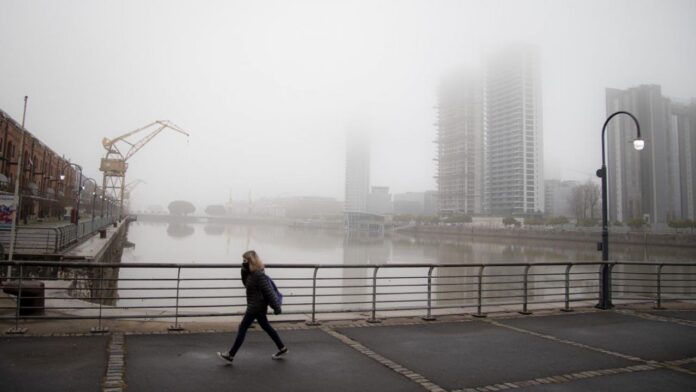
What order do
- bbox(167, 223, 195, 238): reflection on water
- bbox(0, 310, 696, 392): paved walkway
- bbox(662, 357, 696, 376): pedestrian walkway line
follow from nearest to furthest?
bbox(0, 310, 696, 392): paved walkway, bbox(662, 357, 696, 376): pedestrian walkway line, bbox(167, 223, 195, 238): reflection on water

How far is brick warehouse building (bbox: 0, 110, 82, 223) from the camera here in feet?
140

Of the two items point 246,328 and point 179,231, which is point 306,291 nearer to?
point 246,328

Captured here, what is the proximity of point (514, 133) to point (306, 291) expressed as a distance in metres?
151

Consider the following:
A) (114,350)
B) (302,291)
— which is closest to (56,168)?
(302,291)

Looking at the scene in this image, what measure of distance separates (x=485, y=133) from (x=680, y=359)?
577 feet

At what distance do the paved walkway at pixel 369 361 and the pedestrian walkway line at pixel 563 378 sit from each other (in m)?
0.02

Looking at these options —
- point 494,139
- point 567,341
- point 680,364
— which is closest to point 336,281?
point 567,341

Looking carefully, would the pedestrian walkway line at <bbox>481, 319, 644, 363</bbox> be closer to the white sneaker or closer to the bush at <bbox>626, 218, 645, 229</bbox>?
the white sneaker

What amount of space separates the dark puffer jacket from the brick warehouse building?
30456mm

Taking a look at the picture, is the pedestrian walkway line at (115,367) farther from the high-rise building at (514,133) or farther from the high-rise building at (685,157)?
the high-rise building at (514,133)

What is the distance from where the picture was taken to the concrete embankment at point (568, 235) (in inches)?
2502

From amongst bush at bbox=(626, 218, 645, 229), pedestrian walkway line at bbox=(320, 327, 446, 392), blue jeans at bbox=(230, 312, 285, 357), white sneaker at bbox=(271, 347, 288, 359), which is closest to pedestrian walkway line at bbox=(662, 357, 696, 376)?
pedestrian walkway line at bbox=(320, 327, 446, 392)

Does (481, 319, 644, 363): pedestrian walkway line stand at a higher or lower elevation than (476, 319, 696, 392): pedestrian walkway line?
lower

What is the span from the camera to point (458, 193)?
172 metres
